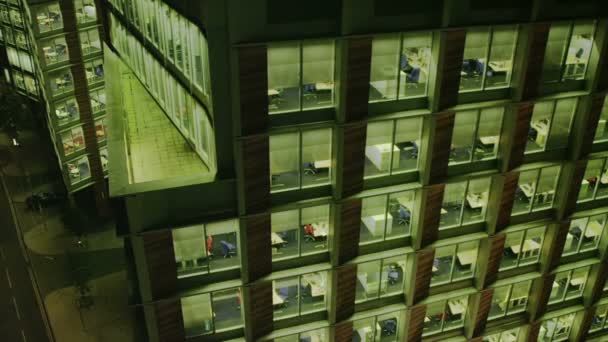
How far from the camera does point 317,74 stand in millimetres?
19703

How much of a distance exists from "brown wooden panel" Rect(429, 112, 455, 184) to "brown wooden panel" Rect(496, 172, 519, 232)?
10.0 ft

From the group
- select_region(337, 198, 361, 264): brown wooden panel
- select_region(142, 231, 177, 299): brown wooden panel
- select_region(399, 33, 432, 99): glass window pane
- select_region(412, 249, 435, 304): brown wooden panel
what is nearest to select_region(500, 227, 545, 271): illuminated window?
select_region(412, 249, 435, 304): brown wooden panel

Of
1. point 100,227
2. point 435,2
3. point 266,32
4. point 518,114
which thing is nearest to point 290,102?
point 266,32

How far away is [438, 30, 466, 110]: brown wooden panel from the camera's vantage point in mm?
20172

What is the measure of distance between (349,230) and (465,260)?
6.71m

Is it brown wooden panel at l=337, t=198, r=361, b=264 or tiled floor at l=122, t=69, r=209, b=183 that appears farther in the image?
brown wooden panel at l=337, t=198, r=361, b=264

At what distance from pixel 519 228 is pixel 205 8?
16.7 meters

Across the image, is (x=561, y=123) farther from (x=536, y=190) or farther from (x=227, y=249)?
(x=227, y=249)

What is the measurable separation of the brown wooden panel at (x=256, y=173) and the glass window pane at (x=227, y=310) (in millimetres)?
4380

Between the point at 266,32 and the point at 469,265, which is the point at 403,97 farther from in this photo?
the point at 469,265

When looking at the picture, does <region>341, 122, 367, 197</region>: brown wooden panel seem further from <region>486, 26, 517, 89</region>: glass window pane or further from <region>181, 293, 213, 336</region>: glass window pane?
<region>181, 293, 213, 336</region>: glass window pane

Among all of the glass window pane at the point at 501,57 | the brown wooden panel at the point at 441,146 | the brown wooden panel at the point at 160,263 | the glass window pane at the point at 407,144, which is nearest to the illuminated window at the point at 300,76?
the glass window pane at the point at 407,144

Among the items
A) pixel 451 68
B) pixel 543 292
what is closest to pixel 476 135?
pixel 451 68

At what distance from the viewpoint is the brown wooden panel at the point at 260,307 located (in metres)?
22.5
